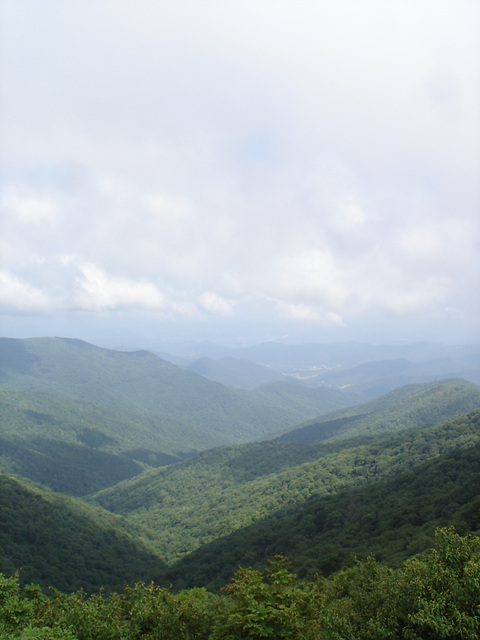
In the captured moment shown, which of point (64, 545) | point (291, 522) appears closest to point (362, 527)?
point (291, 522)

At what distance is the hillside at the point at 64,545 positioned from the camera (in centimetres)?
8800

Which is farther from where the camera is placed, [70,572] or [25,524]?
[25,524]

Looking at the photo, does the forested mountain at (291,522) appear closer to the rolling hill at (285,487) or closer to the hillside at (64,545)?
the hillside at (64,545)

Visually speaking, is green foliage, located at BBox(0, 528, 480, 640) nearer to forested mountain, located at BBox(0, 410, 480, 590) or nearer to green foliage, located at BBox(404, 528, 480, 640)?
green foliage, located at BBox(404, 528, 480, 640)

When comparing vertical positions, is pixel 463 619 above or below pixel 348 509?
above

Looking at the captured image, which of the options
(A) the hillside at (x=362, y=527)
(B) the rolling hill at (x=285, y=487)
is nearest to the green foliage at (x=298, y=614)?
(A) the hillside at (x=362, y=527)

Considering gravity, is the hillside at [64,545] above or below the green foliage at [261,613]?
below

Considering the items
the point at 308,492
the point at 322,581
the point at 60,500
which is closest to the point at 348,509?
the point at 308,492

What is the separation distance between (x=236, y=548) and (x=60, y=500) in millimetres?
73501

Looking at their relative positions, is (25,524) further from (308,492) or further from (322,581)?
(322,581)

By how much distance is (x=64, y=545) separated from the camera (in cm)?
10312

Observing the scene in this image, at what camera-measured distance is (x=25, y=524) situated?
102 metres

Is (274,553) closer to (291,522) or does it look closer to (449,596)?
(291,522)

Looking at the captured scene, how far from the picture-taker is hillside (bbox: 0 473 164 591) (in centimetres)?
8800
